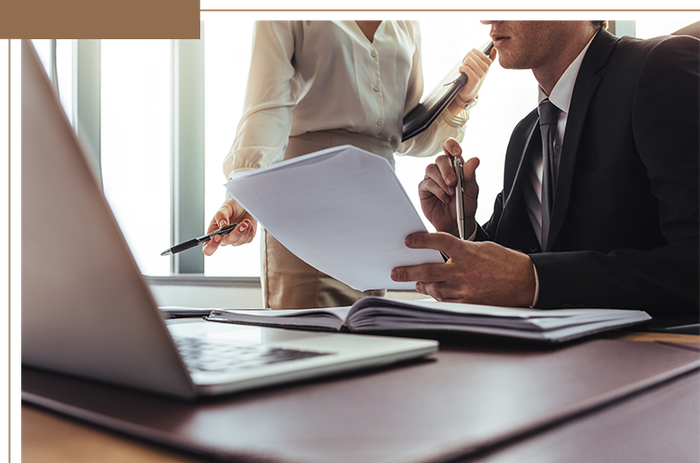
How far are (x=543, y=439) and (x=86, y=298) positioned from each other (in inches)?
Result: 8.1

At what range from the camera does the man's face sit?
3.45ft

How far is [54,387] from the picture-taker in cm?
25

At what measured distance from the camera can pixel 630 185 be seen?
83 cm

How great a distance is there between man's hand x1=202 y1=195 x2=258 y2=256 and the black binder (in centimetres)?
71

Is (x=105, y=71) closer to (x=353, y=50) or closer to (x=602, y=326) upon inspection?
(x=353, y=50)

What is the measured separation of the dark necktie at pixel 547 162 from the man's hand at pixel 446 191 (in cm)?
14

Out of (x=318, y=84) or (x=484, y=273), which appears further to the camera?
(x=318, y=84)

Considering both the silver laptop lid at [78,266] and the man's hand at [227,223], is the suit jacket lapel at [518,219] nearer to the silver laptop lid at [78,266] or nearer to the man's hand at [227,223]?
the man's hand at [227,223]

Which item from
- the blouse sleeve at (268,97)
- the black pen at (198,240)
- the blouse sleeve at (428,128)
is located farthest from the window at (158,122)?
the black pen at (198,240)

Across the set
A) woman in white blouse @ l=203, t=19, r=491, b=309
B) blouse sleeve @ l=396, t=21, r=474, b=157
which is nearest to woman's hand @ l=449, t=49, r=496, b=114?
woman in white blouse @ l=203, t=19, r=491, b=309

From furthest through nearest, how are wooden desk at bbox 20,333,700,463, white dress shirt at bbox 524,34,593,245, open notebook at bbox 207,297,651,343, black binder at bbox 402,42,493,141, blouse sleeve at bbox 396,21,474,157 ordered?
blouse sleeve at bbox 396,21,474,157
black binder at bbox 402,42,493,141
white dress shirt at bbox 524,34,593,245
open notebook at bbox 207,297,651,343
wooden desk at bbox 20,333,700,463

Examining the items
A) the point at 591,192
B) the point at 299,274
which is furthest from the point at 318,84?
the point at 591,192

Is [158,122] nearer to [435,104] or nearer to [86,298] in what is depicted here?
[435,104]

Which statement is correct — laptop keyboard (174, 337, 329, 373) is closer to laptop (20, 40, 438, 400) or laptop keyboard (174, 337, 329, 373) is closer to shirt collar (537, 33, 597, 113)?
laptop (20, 40, 438, 400)
